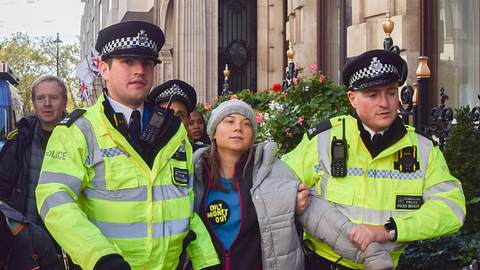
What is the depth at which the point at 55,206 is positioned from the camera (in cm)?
351

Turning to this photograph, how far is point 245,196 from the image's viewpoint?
434cm

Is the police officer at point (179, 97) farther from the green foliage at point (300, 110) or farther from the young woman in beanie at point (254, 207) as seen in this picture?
the young woman in beanie at point (254, 207)

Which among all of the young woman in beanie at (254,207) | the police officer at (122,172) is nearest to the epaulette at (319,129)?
the young woman in beanie at (254,207)

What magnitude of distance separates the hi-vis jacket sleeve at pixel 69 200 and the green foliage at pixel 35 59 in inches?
2388

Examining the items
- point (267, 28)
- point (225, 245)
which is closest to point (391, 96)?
point (225, 245)

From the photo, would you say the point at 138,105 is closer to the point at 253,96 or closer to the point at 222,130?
the point at 222,130

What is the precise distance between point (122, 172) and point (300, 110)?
4.74 meters

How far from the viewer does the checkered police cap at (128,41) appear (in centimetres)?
386

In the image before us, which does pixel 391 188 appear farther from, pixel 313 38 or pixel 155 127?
pixel 313 38

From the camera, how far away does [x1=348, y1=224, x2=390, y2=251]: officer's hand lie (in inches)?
158

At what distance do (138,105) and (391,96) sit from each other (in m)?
1.41

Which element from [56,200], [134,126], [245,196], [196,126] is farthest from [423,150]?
[196,126]

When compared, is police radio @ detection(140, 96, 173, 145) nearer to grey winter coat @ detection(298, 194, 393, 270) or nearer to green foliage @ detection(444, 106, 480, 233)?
grey winter coat @ detection(298, 194, 393, 270)

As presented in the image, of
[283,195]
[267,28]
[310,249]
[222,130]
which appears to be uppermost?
[267,28]
